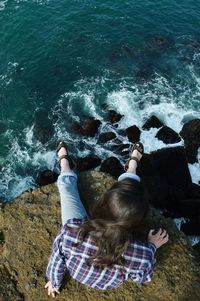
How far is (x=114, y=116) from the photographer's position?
26.8 m

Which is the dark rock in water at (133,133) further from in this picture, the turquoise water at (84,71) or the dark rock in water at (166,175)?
the dark rock in water at (166,175)

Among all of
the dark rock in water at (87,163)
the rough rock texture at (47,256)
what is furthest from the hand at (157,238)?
the dark rock in water at (87,163)

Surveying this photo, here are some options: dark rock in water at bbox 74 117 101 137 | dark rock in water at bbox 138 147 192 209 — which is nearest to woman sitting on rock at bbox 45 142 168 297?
dark rock in water at bbox 138 147 192 209

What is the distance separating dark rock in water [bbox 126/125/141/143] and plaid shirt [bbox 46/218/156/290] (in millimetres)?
18299

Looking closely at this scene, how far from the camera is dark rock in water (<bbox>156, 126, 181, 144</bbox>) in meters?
25.2

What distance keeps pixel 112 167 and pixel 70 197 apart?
15.0 m

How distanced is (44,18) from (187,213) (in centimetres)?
2328

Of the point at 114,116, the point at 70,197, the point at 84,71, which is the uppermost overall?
the point at 70,197

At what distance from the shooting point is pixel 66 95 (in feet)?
93.8

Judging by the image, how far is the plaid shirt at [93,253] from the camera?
676 cm

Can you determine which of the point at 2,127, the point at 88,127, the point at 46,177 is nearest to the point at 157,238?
the point at 46,177

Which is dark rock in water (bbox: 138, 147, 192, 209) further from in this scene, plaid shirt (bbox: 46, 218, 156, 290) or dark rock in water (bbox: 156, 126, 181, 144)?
plaid shirt (bbox: 46, 218, 156, 290)

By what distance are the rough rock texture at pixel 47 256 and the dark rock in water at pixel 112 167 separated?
12161 mm

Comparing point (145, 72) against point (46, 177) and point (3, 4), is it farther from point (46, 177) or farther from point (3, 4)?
point (3, 4)
